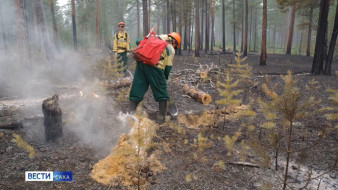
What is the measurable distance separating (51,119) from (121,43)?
219 inches

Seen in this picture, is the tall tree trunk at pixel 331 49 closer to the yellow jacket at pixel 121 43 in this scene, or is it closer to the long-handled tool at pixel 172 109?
the long-handled tool at pixel 172 109

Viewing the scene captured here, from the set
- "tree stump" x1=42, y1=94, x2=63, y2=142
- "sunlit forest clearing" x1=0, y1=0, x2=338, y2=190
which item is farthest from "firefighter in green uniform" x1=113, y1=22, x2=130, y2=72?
"tree stump" x1=42, y1=94, x2=63, y2=142

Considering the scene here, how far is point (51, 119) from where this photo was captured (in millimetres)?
3801

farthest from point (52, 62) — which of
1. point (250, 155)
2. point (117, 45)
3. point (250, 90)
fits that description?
point (250, 155)

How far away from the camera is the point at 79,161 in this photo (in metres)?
3.33

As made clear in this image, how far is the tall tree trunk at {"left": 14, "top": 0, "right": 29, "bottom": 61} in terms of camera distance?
9.59 meters

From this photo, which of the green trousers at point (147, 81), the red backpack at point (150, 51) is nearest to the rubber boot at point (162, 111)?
the green trousers at point (147, 81)

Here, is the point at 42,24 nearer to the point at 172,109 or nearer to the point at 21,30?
the point at 21,30

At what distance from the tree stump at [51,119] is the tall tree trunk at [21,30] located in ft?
25.6

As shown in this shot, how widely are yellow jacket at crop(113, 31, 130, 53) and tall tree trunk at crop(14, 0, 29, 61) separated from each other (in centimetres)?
435

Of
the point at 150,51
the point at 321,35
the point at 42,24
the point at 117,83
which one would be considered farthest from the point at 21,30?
the point at 321,35

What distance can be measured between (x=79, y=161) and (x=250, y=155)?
8.45 ft

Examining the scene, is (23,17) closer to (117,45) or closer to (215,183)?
(117,45)

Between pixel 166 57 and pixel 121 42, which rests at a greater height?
pixel 121 42
